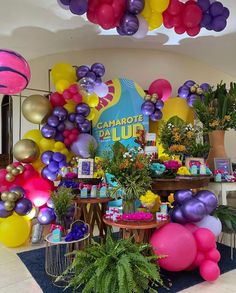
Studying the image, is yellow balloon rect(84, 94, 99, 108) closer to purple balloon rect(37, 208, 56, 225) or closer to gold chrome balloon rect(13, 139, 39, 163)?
gold chrome balloon rect(13, 139, 39, 163)

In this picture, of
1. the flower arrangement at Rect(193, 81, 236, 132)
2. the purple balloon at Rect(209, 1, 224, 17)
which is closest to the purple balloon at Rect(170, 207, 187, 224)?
the flower arrangement at Rect(193, 81, 236, 132)

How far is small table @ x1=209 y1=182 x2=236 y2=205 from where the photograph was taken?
3254mm

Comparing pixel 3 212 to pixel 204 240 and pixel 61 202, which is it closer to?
pixel 61 202

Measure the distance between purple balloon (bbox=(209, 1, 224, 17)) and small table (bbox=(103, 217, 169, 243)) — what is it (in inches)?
103

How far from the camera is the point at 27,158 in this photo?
410 cm

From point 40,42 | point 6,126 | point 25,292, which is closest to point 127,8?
point 40,42

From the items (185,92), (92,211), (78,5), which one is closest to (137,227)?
(92,211)

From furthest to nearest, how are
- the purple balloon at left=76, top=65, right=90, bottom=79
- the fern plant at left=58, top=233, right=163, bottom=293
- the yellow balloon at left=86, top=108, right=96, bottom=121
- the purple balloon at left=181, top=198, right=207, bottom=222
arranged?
the yellow balloon at left=86, top=108, right=96, bottom=121 → the purple balloon at left=76, top=65, right=90, bottom=79 → the purple balloon at left=181, top=198, right=207, bottom=222 → the fern plant at left=58, top=233, right=163, bottom=293

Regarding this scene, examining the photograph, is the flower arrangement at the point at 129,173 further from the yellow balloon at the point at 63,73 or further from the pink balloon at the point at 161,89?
the pink balloon at the point at 161,89

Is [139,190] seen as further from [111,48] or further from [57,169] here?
[111,48]

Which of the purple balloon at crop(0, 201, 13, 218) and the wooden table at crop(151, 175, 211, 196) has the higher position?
the wooden table at crop(151, 175, 211, 196)

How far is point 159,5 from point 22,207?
2975mm

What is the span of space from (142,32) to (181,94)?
6.52ft

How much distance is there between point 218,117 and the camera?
11.8ft
